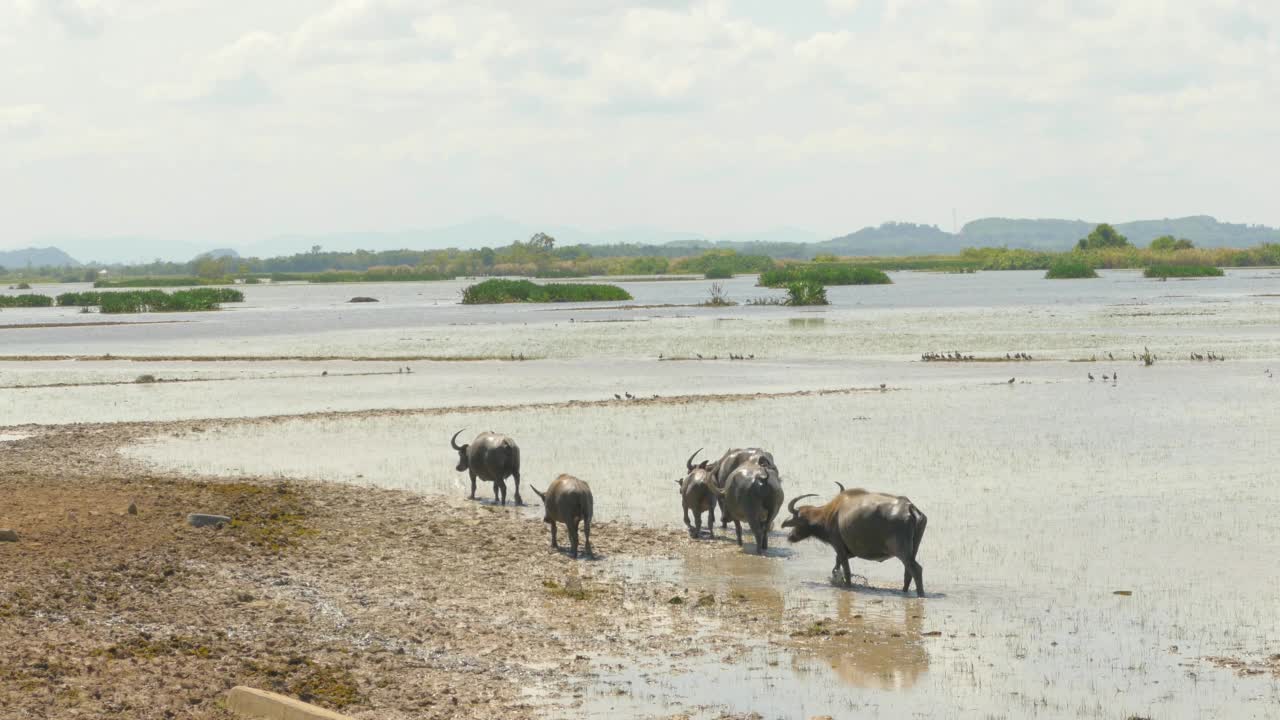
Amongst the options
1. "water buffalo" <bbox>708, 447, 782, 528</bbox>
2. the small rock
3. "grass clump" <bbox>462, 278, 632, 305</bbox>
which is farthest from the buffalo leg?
"grass clump" <bbox>462, 278, 632, 305</bbox>

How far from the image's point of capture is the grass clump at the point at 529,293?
95.6 metres

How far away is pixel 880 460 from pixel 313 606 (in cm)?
1156

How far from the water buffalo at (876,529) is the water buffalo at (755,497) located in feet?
3.86

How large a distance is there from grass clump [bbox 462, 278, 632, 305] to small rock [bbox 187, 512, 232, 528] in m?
79.7

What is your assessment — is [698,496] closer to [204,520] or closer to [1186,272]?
[204,520]

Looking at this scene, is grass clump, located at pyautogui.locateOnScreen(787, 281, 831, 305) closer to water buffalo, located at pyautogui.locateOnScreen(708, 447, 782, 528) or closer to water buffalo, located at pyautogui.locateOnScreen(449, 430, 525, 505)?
water buffalo, located at pyautogui.locateOnScreen(449, 430, 525, 505)

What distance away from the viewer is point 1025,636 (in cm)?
1167

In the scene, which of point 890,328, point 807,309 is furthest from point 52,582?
point 807,309

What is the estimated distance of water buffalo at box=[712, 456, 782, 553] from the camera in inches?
591

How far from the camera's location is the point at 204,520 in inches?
612

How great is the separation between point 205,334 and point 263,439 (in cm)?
4056

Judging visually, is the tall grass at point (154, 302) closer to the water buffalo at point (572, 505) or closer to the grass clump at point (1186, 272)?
the water buffalo at point (572, 505)

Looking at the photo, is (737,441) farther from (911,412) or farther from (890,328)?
(890,328)

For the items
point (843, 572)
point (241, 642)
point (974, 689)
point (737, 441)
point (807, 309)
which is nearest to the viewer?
point (974, 689)
